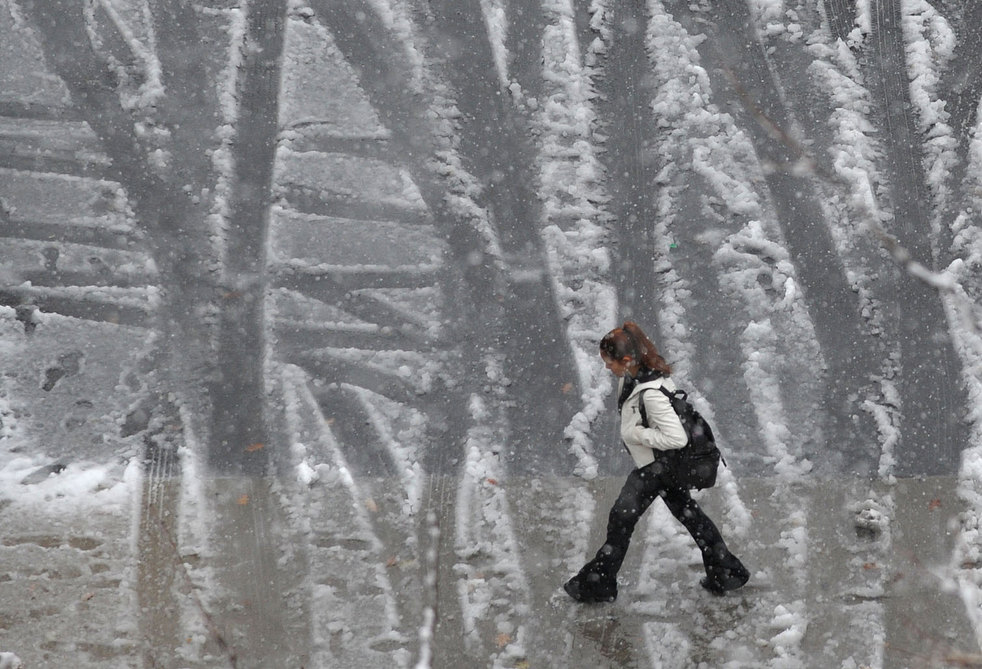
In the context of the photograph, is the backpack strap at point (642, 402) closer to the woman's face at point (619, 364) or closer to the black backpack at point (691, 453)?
the black backpack at point (691, 453)

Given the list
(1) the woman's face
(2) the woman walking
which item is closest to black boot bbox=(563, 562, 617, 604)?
(2) the woman walking

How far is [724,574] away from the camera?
532cm

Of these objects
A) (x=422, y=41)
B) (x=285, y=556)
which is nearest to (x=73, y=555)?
(x=285, y=556)

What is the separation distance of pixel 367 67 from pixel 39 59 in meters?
2.59

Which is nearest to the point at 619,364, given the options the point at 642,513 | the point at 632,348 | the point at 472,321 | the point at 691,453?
the point at 632,348

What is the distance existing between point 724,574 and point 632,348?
1488mm

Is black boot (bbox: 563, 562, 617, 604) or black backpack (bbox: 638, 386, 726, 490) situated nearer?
black backpack (bbox: 638, 386, 726, 490)

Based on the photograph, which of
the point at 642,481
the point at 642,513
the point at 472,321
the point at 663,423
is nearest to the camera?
the point at 663,423

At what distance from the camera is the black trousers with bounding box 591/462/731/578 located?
16.1ft

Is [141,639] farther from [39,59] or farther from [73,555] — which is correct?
[39,59]

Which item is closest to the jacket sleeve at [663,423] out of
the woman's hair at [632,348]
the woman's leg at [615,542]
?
the woman's hair at [632,348]

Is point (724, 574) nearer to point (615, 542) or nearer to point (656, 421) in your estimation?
point (615, 542)

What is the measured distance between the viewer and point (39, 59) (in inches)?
314

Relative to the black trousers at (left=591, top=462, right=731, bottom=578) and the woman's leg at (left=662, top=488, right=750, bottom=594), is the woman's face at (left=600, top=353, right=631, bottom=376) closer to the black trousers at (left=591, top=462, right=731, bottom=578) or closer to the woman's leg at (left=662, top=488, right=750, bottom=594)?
the black trousers at (left=591, top=462, right=731, bottom=578)
